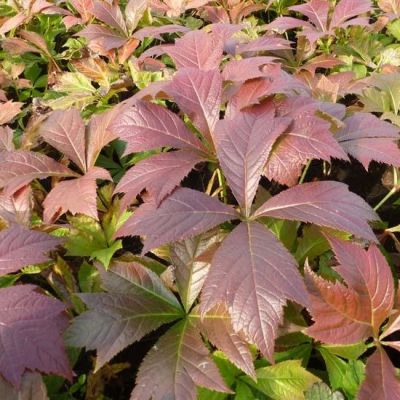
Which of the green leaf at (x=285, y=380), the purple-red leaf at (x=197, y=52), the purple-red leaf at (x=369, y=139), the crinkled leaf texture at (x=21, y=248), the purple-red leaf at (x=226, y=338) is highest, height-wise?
the purple-red leaf at (x=197, y=52)

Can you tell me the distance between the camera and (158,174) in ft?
3.51

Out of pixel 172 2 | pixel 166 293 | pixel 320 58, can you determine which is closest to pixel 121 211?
pixel 166 293

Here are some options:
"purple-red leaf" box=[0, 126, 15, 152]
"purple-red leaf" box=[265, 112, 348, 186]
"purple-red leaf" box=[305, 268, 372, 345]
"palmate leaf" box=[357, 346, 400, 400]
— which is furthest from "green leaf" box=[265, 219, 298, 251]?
"purple-red leaf" box=[0, 126, 15, 152]

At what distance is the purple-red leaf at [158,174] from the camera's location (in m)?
1.03

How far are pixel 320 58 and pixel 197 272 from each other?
3.77ft

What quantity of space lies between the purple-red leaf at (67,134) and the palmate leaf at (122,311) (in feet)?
1.35

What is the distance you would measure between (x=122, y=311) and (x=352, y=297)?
0.46m

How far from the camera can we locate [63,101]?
5.88ft

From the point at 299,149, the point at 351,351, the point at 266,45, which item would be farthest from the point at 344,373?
the point at 266,45

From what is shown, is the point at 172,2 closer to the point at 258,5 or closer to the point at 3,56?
the point at 258,5

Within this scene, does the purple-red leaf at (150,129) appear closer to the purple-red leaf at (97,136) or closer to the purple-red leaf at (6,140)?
the purple-red leaf at (97,136)

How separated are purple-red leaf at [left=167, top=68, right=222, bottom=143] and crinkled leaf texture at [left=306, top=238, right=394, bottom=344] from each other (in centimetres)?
45

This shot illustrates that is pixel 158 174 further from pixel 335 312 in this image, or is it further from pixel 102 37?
pixel 102 37

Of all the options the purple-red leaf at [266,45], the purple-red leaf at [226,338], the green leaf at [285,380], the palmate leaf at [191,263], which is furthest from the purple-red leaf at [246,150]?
the purple-red leaf at [266,45]
